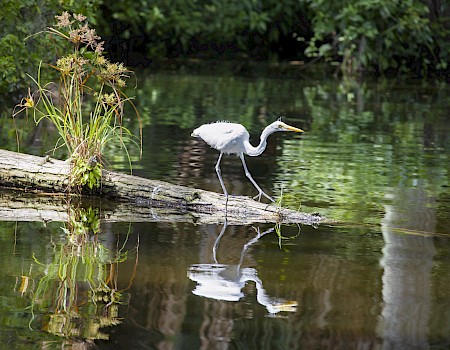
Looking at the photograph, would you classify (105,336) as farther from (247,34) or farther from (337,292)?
(247,34)

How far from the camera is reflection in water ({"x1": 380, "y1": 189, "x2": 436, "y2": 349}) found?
483 centimetres

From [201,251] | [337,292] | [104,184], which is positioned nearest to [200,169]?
[104,184]

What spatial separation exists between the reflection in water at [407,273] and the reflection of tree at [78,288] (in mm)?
1402

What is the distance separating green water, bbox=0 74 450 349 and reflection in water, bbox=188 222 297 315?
12mm

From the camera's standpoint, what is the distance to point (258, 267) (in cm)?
602

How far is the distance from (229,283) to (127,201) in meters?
2.31

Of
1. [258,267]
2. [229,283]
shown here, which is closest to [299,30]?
[258,267]

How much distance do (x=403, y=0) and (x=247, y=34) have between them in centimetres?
765

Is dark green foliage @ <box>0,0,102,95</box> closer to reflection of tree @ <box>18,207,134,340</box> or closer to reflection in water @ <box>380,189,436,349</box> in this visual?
reflection of tree @ <box>18,207,134,340</box>

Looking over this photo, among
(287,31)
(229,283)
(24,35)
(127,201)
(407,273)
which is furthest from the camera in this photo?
(287,31)

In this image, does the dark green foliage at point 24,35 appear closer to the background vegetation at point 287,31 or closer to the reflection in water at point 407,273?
the reflection in water at point 407,273

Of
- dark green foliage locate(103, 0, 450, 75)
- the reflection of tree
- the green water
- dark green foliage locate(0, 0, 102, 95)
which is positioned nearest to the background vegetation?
dark green foliage locate(103, 0, 450, 75)

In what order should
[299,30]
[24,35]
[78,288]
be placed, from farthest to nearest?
[299,30] < [24,35] < [78,288]

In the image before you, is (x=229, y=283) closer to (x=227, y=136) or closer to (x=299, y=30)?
(x=227, y=136)
